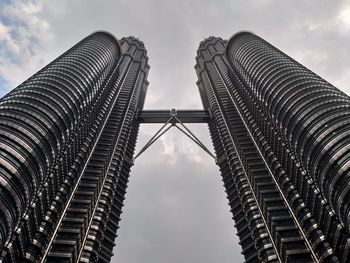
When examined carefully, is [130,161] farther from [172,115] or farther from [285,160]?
[285,160]

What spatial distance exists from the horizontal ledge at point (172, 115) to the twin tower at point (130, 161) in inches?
503

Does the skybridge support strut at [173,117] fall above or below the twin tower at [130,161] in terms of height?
above

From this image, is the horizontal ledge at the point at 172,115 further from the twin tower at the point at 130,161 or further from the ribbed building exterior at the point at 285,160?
the ribbed building exterior at the point at 285,160

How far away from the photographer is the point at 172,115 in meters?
156

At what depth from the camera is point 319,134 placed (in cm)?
7519

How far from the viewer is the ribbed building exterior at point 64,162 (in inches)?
2511

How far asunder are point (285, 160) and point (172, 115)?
67.2 m

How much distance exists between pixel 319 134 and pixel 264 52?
2505 inches

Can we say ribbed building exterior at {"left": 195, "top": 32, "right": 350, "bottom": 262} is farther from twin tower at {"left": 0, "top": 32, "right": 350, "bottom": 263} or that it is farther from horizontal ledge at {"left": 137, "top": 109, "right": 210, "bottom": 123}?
horizontal ledge at {"left": 137, "top": 109, "right": 210, "bottom": 123}

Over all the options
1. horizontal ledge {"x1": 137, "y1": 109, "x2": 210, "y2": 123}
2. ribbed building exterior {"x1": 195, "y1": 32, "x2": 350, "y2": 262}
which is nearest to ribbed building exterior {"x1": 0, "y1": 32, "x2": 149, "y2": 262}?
horizontal ledge {"x1": 137, "y1": 109, "x2": 210, "y2": 123}

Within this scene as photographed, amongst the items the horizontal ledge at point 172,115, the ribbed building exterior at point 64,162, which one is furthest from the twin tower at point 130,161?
the horizontal ledge at point 172,115

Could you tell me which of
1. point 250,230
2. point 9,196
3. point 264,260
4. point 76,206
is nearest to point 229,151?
point 250,230

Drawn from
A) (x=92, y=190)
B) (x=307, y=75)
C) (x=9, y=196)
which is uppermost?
(x=307, y=75)

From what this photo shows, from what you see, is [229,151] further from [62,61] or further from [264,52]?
[62,61]
